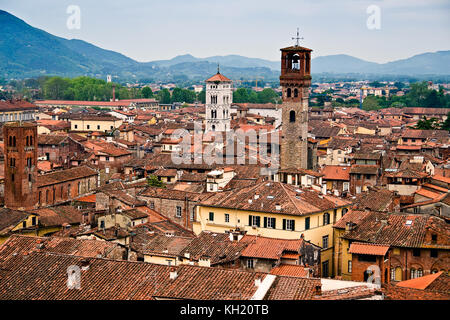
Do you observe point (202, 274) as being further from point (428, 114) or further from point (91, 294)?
point (428, 114)

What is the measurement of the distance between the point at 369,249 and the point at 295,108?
2865cm

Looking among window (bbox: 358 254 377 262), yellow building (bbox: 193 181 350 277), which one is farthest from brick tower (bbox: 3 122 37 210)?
window (bbox: 358 254 377 262)

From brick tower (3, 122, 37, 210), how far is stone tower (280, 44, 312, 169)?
19298 mm

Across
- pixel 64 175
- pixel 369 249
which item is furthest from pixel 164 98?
pixel 369 249

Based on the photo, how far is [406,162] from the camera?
2130 inches

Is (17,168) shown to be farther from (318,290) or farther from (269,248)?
(318,290)

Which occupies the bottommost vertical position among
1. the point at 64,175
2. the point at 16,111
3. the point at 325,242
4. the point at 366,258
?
the point at 325,242

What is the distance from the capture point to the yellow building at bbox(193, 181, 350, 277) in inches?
1308

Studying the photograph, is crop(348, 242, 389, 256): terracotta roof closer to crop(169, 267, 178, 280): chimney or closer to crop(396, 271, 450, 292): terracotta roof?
crop(396, 271, 450, 292): terracotta roof

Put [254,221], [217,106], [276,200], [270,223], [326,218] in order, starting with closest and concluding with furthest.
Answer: [270,223] < [254,221] < [276,200] < [326,218] < [217,106]

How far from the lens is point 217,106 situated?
85.8 m

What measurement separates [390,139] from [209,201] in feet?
161

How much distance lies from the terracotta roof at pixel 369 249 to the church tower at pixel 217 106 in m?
58.3
